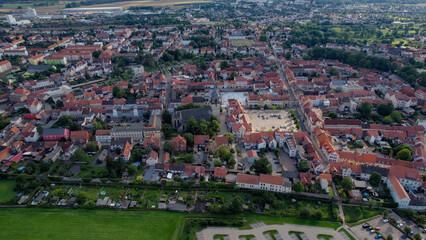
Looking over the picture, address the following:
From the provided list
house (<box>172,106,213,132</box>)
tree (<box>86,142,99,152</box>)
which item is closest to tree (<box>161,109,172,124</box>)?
house (<box>172,106,213,132</box>)

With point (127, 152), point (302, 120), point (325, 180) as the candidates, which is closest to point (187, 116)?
point (127, 152)

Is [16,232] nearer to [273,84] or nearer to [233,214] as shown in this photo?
[233,214]

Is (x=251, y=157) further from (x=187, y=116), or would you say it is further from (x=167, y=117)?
(x=167, y=117)

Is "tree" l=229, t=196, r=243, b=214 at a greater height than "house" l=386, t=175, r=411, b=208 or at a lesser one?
lesser

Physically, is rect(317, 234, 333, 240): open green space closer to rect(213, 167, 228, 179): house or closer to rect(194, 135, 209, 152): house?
rect(213, 167, 228, 179): house

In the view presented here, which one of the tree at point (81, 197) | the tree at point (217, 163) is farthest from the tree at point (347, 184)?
the tree at point (81, 197)

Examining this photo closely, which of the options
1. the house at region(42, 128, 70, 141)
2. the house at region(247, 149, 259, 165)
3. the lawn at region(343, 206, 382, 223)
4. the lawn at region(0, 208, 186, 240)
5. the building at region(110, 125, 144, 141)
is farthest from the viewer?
the house at region(42, 128, 70, 141)

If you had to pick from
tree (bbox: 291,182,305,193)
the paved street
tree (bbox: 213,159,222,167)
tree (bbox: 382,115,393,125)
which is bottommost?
the paved street
